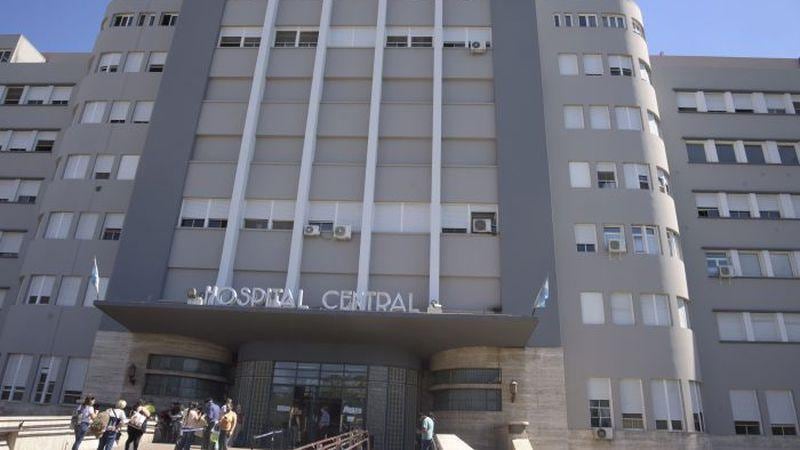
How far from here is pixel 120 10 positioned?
128 ft

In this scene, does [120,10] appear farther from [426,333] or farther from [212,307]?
[426,333]

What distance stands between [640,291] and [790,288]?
957 cm

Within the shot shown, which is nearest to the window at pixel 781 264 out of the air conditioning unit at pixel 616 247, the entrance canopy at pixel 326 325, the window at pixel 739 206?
the window at pixel 739 206

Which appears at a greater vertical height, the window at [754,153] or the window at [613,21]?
the window at [613,21]

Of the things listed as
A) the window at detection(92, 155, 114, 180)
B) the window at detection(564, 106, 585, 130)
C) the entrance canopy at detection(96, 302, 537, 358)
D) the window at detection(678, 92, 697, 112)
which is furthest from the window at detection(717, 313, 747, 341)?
the window at detection(92, 155, 114, 180)

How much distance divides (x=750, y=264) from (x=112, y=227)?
35.5 meters

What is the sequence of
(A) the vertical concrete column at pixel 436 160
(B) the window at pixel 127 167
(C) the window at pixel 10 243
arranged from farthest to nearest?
(C) the window at pixel 10 243 < (B) the window at pixel 127 167 < (A) the vertical concrete column at pixel 436 160

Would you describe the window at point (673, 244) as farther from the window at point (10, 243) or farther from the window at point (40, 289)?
the window at point (10, 243)

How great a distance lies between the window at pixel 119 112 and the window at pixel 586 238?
88.1ft

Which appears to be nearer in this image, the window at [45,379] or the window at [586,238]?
the window at [45,379]

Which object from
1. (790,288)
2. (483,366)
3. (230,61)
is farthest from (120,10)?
(790,288)

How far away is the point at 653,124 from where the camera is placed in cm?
3391

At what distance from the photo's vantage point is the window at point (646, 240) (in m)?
30.3

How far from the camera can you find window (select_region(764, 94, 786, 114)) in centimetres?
3700
